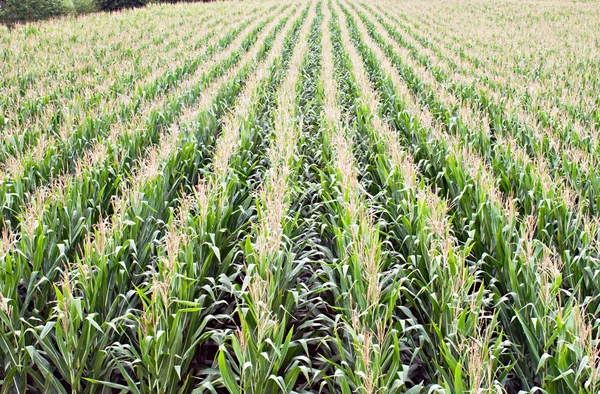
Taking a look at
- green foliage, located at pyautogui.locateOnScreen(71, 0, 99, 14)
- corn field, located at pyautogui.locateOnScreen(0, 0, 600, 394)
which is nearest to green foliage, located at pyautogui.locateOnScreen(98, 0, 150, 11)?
green foliage, located at pyautogui.locateOnScreen(71, 0, 99, 14)

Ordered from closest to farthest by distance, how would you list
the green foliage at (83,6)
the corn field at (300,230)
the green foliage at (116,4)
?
1. the corn field at (300,230)
2. the green foliage at (83,6)
3. the green foliage at (116,4)

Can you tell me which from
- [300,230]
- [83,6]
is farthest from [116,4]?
[300,230]

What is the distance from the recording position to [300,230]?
13.4ft

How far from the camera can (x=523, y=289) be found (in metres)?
2.95

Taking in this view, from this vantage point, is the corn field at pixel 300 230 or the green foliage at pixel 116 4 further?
the green foliage at pixel 116 4

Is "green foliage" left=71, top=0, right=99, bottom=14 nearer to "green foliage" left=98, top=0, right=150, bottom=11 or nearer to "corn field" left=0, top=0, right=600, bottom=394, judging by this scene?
"green foliage" left=98, top=0, right=150, bottom=11

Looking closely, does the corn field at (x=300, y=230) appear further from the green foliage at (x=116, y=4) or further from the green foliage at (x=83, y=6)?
the green foliage at (x=116, y=4)

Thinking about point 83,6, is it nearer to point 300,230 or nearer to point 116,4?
point 116,4

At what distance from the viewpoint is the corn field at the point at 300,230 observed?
2.47 meters

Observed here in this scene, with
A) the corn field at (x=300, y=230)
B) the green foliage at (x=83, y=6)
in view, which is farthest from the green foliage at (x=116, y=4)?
the corn field at (x=300, y=230)

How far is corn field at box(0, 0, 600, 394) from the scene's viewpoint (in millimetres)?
2471

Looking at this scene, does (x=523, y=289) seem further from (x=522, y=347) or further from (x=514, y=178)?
(x=514, y=178)

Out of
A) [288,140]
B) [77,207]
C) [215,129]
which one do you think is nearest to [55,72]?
[215,129]

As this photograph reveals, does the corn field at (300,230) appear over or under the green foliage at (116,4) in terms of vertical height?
under
